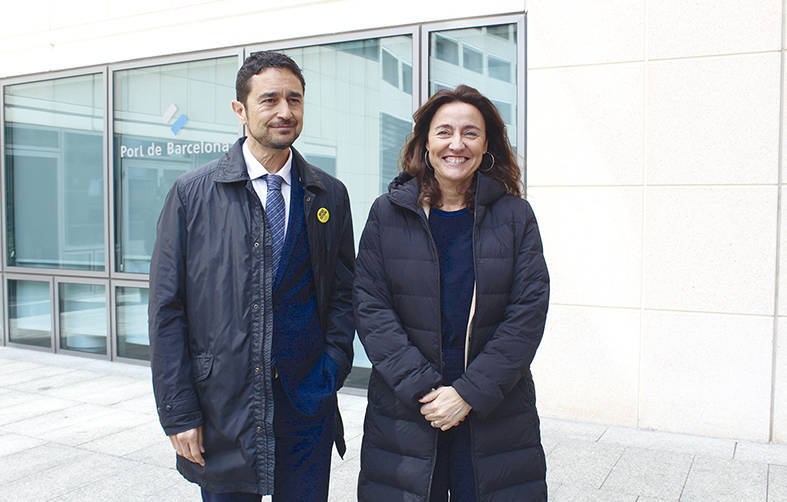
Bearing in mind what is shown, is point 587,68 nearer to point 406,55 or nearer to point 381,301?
point 406,55

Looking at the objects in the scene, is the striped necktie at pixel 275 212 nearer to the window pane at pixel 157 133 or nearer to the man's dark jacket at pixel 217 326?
the man's dark jacket at pixel 217 326

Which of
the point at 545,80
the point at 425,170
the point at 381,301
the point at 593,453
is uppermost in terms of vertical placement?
the point at 545,80

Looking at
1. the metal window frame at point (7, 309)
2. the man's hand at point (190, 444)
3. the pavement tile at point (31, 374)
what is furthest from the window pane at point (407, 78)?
the metal window frame at point (7, 309)

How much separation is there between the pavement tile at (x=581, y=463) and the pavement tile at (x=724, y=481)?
1.61ft

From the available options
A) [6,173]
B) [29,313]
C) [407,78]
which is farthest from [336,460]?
[6,173]

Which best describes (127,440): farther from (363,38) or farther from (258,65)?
(363,38)

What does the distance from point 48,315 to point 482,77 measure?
19.2 feet

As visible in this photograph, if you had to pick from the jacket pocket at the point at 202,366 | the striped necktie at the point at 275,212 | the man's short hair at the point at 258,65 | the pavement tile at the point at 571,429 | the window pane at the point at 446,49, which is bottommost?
the pavement tile at the point at 571,429

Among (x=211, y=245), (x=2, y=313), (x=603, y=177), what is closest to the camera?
(x=211, y=245)

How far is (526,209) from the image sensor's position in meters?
2.53

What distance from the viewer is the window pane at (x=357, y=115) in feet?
20.6

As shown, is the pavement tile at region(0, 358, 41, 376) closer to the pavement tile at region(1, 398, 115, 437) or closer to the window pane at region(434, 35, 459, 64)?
the pavement tile at region(1, 398, 115, 437)

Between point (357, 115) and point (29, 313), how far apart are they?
16.1ft

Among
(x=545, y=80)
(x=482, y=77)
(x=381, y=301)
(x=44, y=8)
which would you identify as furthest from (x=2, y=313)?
(x=381, y=301)
